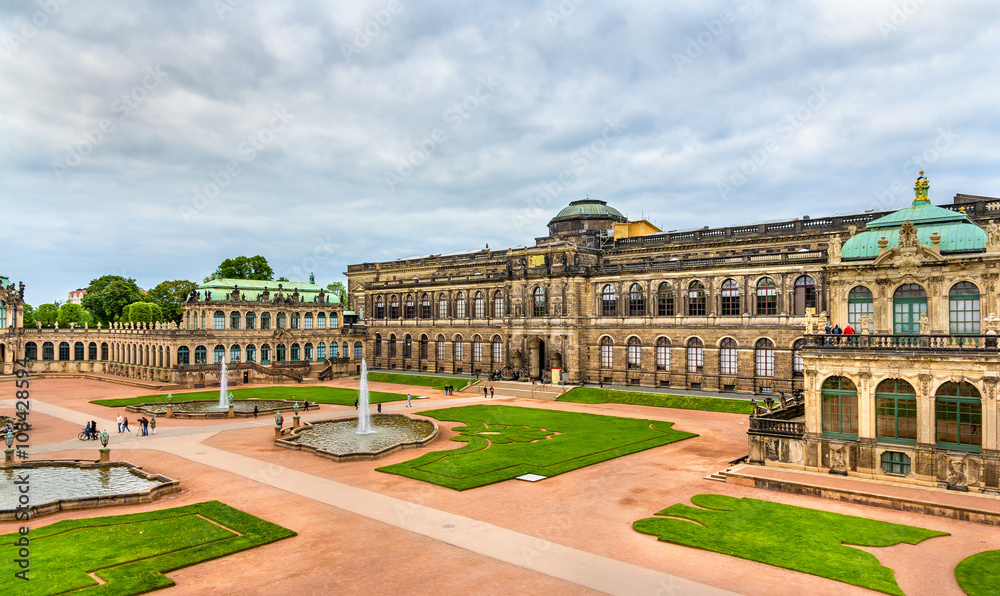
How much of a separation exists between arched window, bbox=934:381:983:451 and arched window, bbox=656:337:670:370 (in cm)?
3626

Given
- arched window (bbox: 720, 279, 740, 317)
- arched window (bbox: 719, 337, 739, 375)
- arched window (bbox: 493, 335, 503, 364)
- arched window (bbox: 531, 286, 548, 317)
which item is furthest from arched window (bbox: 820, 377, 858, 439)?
arched window (bbox: 493, 335, 503, 364)

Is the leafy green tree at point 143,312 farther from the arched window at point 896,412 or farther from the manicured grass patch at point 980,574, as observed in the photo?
the manicured grass patch at point 980,574

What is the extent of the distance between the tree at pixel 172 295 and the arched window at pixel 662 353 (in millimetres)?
88783

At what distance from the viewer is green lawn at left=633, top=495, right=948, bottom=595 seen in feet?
66.3

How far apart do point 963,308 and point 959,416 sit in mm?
7829

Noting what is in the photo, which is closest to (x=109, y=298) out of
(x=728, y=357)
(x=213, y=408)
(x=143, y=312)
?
(x=143, y=312)

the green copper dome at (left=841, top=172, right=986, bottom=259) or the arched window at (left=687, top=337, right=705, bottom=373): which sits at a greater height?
the green copper dome at (left=841, top=172, right=986, bottom=259)

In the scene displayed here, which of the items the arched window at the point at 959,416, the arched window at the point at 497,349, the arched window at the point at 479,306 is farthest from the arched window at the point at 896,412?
the arched window at the point at 479,306

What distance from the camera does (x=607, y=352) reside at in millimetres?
69500

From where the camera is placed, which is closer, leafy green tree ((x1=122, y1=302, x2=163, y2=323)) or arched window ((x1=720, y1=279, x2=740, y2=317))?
arched window ((x1=720, y1=279, x2=740, y2=317))

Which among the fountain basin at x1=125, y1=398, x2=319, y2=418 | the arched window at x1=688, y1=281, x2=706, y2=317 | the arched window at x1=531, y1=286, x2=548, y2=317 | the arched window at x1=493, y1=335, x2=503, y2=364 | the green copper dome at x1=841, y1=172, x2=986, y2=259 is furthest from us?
the arched window at x1=493, y1=335, x2=503, y2=364

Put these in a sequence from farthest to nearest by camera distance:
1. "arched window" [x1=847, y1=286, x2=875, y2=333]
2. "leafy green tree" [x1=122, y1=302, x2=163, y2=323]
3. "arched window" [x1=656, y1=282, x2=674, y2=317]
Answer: "leafy green tree" [x1=122, y1=302, x2=163, y2=323] → "arched window" [x1=656, y1=282, x2=674, y2=317] → "arched window" [x1=847, y1=286, x2=875, y2=333]

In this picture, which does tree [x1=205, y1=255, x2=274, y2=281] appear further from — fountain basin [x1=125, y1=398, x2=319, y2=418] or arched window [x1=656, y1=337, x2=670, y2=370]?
arched window [x1=656, y1=337, x2=670, y2=370]

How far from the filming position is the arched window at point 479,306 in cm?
8275
